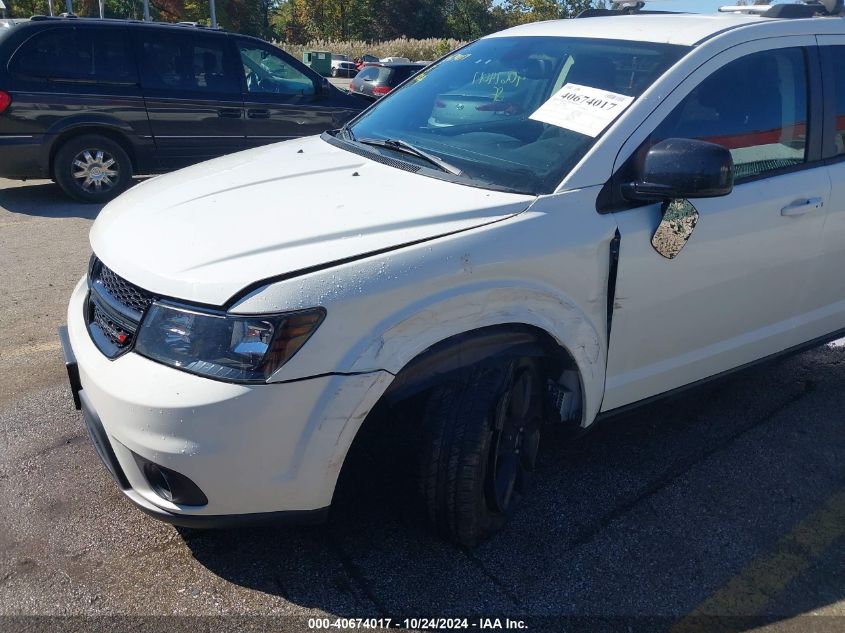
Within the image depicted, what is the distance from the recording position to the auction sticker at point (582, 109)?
9.58 ft

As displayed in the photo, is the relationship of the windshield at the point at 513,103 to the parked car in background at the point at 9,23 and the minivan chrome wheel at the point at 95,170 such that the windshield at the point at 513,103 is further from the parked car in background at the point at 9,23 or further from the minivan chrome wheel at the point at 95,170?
the parked car in background at the point at 9,23

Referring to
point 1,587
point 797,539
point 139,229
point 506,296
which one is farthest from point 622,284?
point 1,587

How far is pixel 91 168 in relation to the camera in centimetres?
805

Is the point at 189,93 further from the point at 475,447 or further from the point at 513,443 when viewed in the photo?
the point at 475,447

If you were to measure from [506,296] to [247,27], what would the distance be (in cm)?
6613

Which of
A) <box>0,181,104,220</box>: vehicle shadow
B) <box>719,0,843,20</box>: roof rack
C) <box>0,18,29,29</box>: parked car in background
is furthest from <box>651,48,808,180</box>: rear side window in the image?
<box>0,18,29,29</box>: parked car in background

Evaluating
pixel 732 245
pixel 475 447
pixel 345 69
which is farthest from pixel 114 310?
pixel 345 69

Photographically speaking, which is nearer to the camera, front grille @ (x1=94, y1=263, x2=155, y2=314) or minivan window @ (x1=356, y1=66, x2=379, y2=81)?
front grille @ (x1=94, y1=263, x2=155, y2=314)

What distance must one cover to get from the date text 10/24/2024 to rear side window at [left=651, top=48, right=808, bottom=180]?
1.78 meters

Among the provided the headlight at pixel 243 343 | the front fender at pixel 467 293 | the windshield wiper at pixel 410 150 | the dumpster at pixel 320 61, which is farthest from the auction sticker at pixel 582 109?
the dumpster at pixel 320 61

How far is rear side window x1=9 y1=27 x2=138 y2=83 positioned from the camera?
7.62 m

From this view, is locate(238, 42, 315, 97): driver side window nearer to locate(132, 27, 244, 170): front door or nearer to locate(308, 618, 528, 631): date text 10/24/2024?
locate(132, 27, 244, 170): front door

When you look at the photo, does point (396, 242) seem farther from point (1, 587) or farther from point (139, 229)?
point (1, 587)

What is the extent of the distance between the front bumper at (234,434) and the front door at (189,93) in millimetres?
6455
